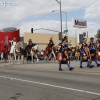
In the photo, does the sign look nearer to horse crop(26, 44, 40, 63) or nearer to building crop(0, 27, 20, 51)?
building crop(0, 27, 20, 51)

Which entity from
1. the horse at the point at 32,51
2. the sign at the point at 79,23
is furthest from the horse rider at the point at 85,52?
the sign at the point at 79,23

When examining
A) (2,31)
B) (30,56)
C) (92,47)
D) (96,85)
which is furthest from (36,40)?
(96,85)

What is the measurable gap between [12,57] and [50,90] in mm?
13565

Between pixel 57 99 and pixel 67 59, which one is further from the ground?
pixel 67 59

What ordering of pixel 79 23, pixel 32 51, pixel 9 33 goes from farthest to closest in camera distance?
pixel 79 23 → pixel 9 33 → pixel 32 51

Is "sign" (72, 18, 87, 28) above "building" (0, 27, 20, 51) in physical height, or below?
above

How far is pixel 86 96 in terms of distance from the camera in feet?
26.8

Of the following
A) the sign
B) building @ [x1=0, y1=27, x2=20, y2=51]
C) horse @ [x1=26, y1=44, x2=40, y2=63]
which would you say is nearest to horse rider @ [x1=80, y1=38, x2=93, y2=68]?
horse @ [x1=26, y1=44, x2=40, y2=63]

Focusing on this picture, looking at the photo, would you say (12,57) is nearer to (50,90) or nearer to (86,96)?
(50,90)

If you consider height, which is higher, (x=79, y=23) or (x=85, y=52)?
(x=79, y=23)

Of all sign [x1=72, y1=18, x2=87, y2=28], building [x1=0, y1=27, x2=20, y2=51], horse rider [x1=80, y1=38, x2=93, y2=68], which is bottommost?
horse rider [x1=80, y1=38, x2=93, y2=68]

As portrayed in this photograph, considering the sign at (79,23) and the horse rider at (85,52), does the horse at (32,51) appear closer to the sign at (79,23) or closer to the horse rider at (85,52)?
the horse rider at (85,52)

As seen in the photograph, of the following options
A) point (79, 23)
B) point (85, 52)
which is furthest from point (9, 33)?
point (85, 52)

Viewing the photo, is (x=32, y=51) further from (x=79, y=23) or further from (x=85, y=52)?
(x=79, y=23)
